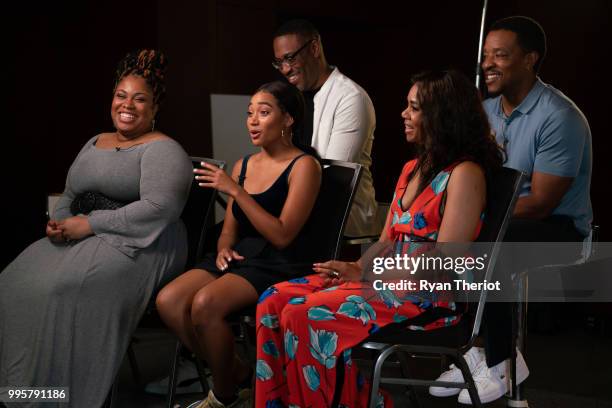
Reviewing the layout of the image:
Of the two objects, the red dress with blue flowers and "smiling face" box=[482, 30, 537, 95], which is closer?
the red dress with blue flowers

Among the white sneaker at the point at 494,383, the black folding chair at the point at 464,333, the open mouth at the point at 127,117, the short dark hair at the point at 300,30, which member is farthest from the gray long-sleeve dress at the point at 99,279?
the white sneaker at the point at 494,383

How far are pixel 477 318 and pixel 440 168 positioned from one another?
0.50 meters

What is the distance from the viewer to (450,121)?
2.53 meters

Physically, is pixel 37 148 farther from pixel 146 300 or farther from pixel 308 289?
pixel 308 289

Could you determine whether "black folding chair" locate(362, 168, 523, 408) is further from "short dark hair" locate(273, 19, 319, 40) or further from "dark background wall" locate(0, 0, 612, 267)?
"dark background wall" locate(0, 0, 612, 267)

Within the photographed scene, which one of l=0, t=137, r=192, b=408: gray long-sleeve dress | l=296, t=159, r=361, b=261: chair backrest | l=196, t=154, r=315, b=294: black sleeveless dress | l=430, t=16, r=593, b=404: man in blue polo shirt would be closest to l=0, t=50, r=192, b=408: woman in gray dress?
l=0, t=137, r=192, b=408: gray long-sleeve dress

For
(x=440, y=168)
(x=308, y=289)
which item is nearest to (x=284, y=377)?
(x=308, y=289)

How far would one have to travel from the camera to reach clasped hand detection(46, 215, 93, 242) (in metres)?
2.98

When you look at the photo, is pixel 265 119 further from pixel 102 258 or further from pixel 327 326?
pixel 327 326

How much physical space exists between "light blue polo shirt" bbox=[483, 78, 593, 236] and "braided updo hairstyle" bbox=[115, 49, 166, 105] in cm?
140

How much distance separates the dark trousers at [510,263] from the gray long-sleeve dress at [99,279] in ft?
3.86

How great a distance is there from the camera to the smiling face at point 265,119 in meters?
2.95

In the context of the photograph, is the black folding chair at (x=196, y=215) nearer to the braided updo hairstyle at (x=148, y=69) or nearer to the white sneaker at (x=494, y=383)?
the braided updo hairstyle at (x=148, y=69)

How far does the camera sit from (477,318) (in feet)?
7.64
